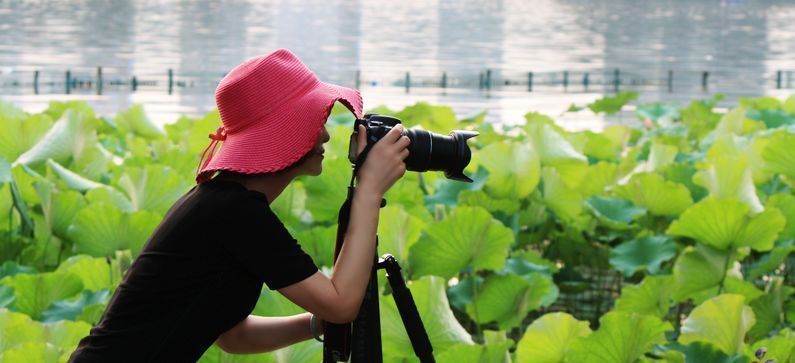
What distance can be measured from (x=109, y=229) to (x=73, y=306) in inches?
10.9

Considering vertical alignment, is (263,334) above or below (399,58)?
above

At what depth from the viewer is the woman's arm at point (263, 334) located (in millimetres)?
1317

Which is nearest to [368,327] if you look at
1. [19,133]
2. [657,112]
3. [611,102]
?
[19,133]

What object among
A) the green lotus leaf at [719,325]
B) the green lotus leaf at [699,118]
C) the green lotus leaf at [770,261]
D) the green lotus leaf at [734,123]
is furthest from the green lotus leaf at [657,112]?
the green lotus leaf at [719,325]

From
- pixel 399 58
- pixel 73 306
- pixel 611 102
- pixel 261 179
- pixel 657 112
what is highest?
pixel 261 179

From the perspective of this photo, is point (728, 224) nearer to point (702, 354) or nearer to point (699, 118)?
point (702, 354)

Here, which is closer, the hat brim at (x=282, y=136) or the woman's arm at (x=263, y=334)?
the hat brim at (x=282, y=136)

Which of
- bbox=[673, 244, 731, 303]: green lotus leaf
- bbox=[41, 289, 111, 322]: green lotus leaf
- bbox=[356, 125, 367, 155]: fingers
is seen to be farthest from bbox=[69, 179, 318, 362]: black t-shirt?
bbox=[673, 244, 731, 303]: green lotus leaf

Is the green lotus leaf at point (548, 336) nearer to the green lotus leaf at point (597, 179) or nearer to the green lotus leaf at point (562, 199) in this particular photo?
the green lotus leaf at point (562, 199)

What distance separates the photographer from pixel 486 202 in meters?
2.25

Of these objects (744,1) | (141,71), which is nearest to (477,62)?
(141,71)

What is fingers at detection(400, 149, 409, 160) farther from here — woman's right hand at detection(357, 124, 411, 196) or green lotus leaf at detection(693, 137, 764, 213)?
green lotus leaf at detection(693, 137, 764, 213)

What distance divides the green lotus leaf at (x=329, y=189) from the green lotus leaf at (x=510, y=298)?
303mm

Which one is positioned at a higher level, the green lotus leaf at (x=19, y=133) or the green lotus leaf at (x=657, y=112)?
the green lotus leaf at (x=19, y=133)
